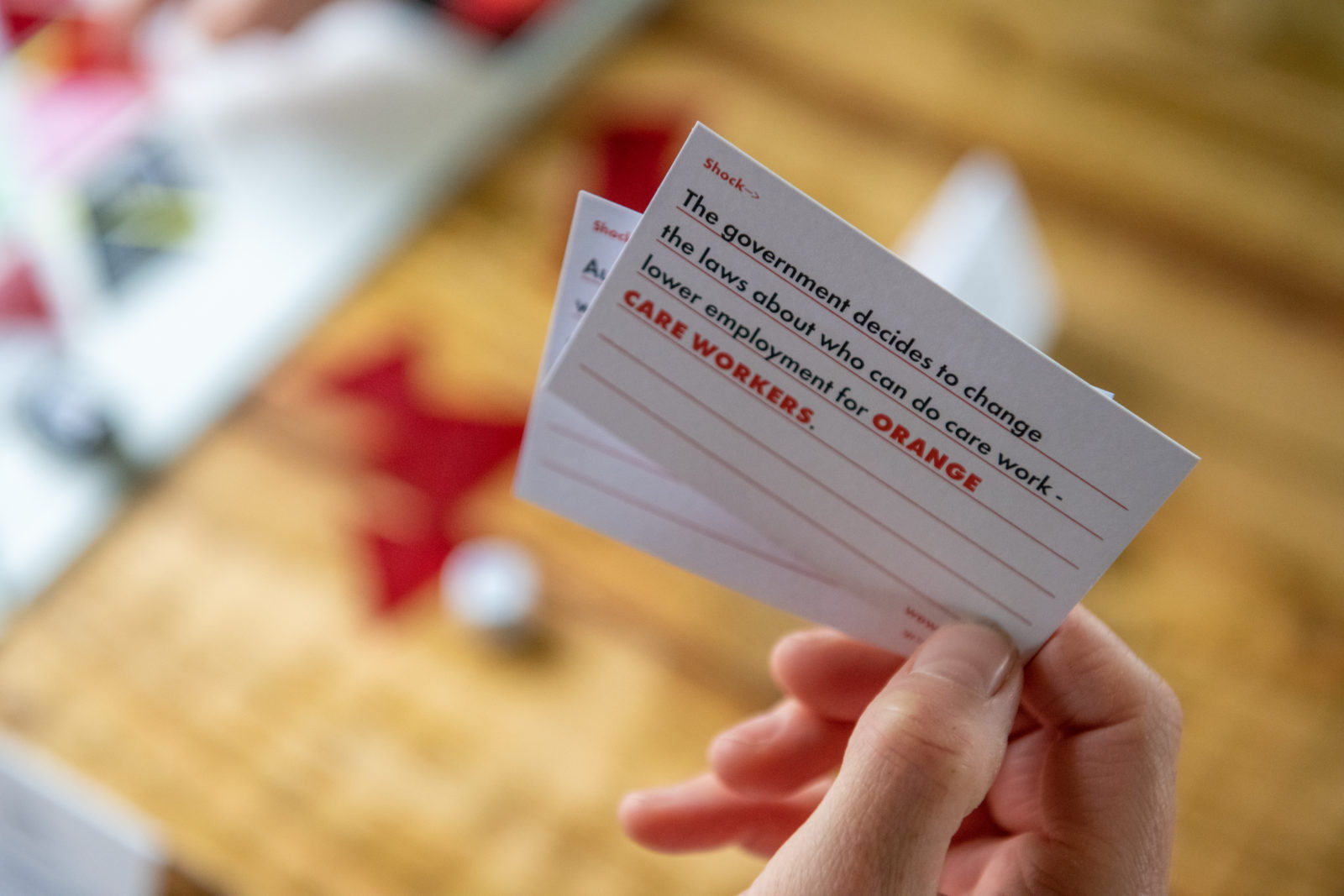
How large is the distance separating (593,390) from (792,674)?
0.70 ft

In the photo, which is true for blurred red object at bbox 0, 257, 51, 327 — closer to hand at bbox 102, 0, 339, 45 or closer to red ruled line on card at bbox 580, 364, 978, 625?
hand at bbox 102, 0, 339, 45

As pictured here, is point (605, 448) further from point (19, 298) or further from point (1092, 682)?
point (19, 298)

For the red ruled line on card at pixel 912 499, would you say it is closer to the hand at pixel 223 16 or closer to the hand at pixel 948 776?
the hand at pixel 948 776

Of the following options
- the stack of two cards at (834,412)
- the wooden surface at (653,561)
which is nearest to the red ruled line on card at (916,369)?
the stack of two cards at (834,412)

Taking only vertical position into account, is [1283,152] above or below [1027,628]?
above

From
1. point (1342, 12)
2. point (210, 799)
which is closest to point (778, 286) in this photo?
point (210, 799)

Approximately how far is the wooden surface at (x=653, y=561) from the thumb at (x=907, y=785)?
307 millimetres

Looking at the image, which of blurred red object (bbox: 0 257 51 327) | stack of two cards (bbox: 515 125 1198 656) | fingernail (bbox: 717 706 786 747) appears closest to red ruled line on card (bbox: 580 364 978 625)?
stack of two cards (bbox: 515 125 1198 656)

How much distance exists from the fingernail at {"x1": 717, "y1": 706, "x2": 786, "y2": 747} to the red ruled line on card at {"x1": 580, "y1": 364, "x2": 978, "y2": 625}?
0.52ft

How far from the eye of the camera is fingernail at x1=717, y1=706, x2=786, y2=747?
55 cm

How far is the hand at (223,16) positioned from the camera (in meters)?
0.90

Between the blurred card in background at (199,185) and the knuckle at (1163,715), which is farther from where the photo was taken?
the blurred card in background at (199,185)

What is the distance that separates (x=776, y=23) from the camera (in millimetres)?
1046

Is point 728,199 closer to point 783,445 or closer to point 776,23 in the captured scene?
point 783,445
